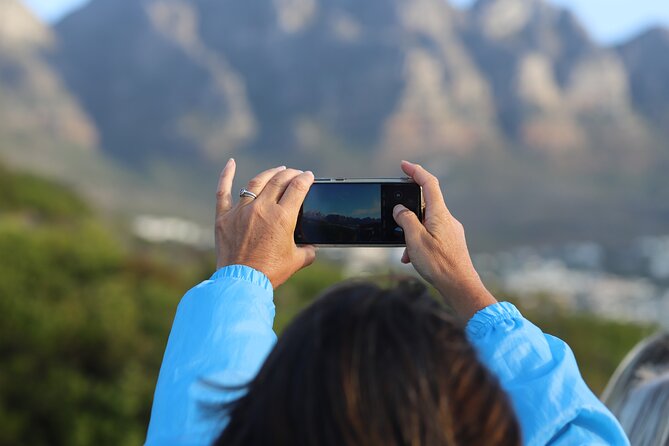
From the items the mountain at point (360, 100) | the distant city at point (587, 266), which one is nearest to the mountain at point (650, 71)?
the mountain at point (360, 100)

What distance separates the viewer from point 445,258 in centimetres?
154

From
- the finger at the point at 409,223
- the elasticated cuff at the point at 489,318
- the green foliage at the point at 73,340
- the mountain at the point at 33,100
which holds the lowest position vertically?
the elasticated cuff at the point at 489,318

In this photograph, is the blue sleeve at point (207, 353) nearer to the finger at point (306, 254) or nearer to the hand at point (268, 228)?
the hand at point (268, 228)

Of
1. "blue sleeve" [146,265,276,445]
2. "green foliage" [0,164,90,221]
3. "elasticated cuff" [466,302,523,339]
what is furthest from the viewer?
"green foliage" [0,164,90,221]

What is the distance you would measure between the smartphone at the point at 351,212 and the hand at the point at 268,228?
18 centimetres

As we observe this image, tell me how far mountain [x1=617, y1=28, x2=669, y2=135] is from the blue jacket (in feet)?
400

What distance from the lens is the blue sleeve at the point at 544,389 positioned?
1.22m

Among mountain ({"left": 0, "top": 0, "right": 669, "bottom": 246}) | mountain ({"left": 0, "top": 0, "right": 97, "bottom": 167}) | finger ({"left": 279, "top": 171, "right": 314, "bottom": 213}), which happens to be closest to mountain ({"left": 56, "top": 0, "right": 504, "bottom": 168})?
mountain ({"left": 0, "top": 0, "right": 669, "bottom": 246})

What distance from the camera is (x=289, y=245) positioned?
1591 millimetres

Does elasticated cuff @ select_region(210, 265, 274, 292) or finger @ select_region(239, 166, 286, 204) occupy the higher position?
finger @ select_region(239, 166, 286, 204)

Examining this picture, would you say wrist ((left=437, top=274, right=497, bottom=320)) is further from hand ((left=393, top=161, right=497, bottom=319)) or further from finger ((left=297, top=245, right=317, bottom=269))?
finger ((left=297, top=245, right=317, bottom=269))

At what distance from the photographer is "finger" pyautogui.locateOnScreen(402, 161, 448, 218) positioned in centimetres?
163

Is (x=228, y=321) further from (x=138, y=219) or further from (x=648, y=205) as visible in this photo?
(x=648, y=205)

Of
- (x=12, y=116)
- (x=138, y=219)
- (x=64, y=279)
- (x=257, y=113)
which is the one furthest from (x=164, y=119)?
(x=64, y=279)
